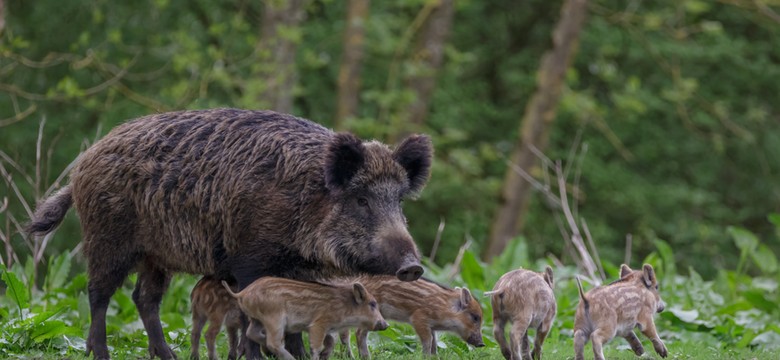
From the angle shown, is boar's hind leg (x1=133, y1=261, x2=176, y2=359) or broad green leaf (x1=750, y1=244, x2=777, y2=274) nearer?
boar's hind leg (x1=133, y1=261, x2=176, y2=359)

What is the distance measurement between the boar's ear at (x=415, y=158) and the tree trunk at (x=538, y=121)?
15738 mm

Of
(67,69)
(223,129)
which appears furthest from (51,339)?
(67,69)

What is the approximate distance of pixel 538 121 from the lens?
2573 cm

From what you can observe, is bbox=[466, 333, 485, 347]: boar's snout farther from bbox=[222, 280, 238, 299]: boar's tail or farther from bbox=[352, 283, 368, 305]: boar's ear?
bbox=[222, 280, 238, 299]: boar's tail

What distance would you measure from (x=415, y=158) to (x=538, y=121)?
1655 cm

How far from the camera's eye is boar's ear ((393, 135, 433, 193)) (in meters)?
9.41

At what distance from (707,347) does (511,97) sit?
22.2 m

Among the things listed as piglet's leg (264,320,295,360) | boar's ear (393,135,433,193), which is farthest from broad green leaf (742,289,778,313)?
piglet's leg (264,320,295,360)

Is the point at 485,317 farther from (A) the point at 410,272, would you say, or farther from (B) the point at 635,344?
(A) the point at 410,272

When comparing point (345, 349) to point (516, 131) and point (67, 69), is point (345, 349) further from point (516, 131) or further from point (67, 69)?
point (516, 131)

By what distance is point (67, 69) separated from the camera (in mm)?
22953

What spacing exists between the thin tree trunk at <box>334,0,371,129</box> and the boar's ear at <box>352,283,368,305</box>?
16031mm

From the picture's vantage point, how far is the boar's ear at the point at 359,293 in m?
8.73

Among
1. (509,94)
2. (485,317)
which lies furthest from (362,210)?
(509,94)
